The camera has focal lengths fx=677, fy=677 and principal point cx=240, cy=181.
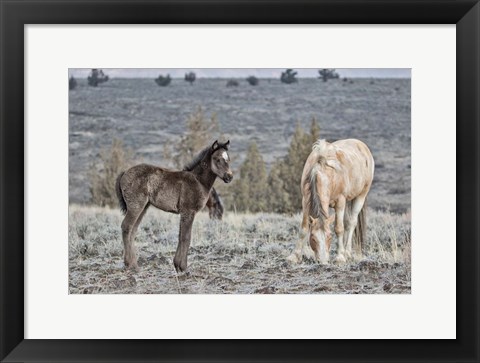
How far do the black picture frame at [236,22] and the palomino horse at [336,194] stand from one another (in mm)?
1032

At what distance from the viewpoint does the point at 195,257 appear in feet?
22.6

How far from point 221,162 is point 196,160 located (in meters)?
0.28

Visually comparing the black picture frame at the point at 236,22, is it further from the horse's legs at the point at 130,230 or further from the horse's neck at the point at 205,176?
the horse's neck at the point at 205,176

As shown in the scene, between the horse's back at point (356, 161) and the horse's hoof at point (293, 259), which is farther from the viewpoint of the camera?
the horse's back at point (356, 161)

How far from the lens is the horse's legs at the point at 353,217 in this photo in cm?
702

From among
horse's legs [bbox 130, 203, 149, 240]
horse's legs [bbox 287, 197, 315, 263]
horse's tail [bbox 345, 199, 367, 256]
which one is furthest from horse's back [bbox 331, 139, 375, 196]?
horse's legs [bbox 130, 203, 149, 240]

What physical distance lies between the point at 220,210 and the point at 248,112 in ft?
3.75

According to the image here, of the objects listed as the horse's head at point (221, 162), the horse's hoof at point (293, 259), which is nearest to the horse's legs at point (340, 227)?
the horse's hoof at point (293, 259)

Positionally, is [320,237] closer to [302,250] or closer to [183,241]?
[302,250]

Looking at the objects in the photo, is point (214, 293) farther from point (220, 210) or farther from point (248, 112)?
point (248, 112)

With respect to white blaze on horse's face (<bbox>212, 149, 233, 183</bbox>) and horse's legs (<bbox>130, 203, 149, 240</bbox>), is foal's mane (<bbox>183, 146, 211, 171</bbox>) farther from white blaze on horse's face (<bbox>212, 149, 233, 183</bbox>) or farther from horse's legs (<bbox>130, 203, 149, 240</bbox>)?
horse's legs (<bbox>130, 203, 149, 240</bbox>)

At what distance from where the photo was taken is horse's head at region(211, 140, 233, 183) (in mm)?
7191

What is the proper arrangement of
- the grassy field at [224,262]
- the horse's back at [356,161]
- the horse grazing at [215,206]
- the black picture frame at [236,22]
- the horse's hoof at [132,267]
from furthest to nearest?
1. the horse grazing at [215,206]
2. the horse's back at [356,161]
3. the horse's hoof at [132,267]
4. the grassy field at [224,262]
5. the black picture frame at [236,22]

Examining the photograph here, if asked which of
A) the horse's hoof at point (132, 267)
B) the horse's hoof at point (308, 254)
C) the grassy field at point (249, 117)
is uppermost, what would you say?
the grassy field at point (249, 117)
